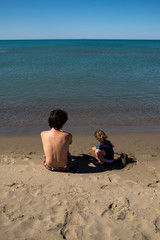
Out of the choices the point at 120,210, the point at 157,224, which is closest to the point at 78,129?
the point at 120,210

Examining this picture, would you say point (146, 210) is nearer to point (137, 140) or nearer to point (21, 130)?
point (137, 140)

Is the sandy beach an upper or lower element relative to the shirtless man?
lower

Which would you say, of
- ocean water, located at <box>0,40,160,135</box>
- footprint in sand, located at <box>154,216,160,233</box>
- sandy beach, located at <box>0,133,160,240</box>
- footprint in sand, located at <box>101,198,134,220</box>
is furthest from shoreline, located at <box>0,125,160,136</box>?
footprint in sand, located at <box>154,216,160,233</box>

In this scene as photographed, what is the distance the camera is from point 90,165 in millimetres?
4309

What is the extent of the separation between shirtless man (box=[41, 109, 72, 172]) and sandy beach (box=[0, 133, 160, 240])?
0.29m

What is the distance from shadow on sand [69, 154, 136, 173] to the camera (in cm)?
409

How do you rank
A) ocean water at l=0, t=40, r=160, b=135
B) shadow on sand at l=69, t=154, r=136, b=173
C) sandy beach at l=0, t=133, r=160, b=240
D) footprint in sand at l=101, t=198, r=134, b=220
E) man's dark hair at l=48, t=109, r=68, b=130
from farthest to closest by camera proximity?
ocean water at l=0, t=40, r=160, b=135 < shadow on sand at l=69, t=154, r=136, b=173 < man's dark hair at l=48, t=109, r=68, b=130 < footprint in sand at l=101, t=198, r=134, b=220 < sandy beach at l=0, t=133, r=160, b=240

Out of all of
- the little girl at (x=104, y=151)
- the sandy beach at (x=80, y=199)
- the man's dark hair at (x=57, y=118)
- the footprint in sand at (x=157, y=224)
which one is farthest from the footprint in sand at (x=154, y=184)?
the man's dark hair at (x=57, y=118)

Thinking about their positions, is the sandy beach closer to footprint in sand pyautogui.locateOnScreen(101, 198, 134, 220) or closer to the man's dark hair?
footprint in sand pyautogui.locateOnScreen(101, 198, 134, 220)

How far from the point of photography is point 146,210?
2920 mm

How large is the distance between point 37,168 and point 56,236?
175 centimetres

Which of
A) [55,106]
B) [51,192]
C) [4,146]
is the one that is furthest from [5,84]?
[51,192]

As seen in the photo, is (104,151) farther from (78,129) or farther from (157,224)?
(78,129)

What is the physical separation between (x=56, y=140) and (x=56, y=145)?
9cm
